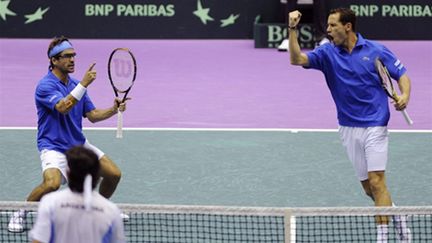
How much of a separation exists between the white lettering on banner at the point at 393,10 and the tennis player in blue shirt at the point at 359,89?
12.8m

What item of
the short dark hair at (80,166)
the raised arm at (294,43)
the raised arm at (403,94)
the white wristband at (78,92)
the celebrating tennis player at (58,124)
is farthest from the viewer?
the celebrating tennis player at (58,124)

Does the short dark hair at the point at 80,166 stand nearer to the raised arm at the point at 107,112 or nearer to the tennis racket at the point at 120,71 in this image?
the raised arm at the point at 107,112

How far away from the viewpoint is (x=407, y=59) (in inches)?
792

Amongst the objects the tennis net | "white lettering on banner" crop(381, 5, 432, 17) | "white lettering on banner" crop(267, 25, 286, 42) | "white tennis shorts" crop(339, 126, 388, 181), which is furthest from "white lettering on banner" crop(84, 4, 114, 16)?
"white tennis shorts" crop(339, 126, 388, 181)

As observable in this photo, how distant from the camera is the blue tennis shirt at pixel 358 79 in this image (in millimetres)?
9328

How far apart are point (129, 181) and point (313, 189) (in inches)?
76.1

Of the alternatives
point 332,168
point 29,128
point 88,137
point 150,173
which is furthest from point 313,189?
point 29,128

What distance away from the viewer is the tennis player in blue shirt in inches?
366

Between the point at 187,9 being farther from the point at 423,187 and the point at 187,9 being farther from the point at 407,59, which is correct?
the point at 423,187

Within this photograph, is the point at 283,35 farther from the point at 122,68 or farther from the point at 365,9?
the point at 122,68

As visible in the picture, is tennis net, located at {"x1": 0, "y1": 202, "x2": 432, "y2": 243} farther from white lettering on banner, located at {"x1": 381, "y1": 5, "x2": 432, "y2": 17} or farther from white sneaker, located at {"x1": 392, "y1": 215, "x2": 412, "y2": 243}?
white lettering on banner, located at {"x1": 381, "y1": 5, "x2": 432, "y2": 17}

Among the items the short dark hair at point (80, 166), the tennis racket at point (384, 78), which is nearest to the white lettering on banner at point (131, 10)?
the tennis racket at point (384, 78)

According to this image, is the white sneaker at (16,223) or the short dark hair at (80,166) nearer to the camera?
the short dark hair at (80,166)

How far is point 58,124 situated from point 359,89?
258cm
